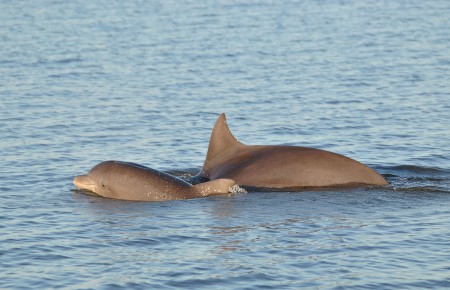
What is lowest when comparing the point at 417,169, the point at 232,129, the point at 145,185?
the point at 417,169

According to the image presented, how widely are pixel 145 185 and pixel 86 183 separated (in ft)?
3.36

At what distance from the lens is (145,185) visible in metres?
15.7

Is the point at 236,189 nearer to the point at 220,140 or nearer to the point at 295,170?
the point at 295,170

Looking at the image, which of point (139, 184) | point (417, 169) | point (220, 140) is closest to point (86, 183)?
point (139, 184)

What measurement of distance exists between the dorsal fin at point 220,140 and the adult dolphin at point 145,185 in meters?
1.17

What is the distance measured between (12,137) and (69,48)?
1325 centimetres

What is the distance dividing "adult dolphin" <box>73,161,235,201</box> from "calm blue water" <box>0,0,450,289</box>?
252 mm

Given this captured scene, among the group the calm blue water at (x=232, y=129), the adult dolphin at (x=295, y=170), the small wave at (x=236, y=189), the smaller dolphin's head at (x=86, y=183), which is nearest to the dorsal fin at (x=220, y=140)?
the adult dolphin at (x=295, y=170)

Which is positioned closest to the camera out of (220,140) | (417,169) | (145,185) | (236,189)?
(145,185)

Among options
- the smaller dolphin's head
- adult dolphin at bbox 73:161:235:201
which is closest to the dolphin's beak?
the smaller dolphin's head

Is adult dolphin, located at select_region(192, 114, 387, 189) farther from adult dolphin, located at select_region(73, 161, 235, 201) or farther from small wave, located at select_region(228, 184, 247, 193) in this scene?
adult dolphin, located at select_region(73, 161, 235, 201)

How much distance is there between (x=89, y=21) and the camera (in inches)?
1633

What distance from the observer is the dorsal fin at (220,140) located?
55.3 feet

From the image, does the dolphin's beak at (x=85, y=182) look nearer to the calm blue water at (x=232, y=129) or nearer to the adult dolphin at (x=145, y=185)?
the adult dolphin at (x=145, y=185)
